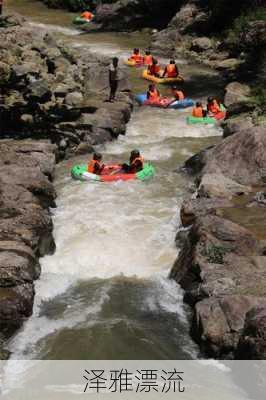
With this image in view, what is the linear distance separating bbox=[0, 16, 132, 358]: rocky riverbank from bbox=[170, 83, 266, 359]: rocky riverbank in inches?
115

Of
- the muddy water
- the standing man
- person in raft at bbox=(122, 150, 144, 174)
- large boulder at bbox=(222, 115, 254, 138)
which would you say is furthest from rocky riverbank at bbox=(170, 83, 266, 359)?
the standing man

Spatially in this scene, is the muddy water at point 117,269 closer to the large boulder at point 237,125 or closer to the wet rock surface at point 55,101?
the large boulder at point 237,125

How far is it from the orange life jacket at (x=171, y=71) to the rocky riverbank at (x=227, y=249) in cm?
→ 917

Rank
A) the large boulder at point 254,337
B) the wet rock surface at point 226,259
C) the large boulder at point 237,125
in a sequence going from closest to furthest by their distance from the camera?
the large boulder at point 254,337 → the wet rock surface at point 226,259 → the large boulder at point 237,125

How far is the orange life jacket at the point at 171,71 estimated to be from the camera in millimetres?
25062

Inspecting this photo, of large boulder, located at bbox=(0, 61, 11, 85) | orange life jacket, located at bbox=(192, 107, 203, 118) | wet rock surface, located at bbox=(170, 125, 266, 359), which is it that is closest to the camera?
wet rock surface, located at bbox=(170, 125, 266, 359)

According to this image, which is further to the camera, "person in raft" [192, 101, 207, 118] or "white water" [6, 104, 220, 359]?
"person in raft" [192, 101, 207, 118]

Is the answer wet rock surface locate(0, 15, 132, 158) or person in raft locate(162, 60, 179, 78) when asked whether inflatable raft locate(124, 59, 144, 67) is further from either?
wet rock surface locate(0, 15, 132, 158)

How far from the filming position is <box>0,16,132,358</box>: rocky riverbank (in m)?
11.3

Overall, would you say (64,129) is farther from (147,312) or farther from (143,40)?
(143,40)

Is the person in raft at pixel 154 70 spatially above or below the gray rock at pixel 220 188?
above

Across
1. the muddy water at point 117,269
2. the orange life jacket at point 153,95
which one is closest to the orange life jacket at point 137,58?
the orange life jacket at point 153,95

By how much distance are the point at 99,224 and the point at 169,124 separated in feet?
24.7

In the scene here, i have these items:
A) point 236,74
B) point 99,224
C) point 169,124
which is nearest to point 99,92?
point 169,124
